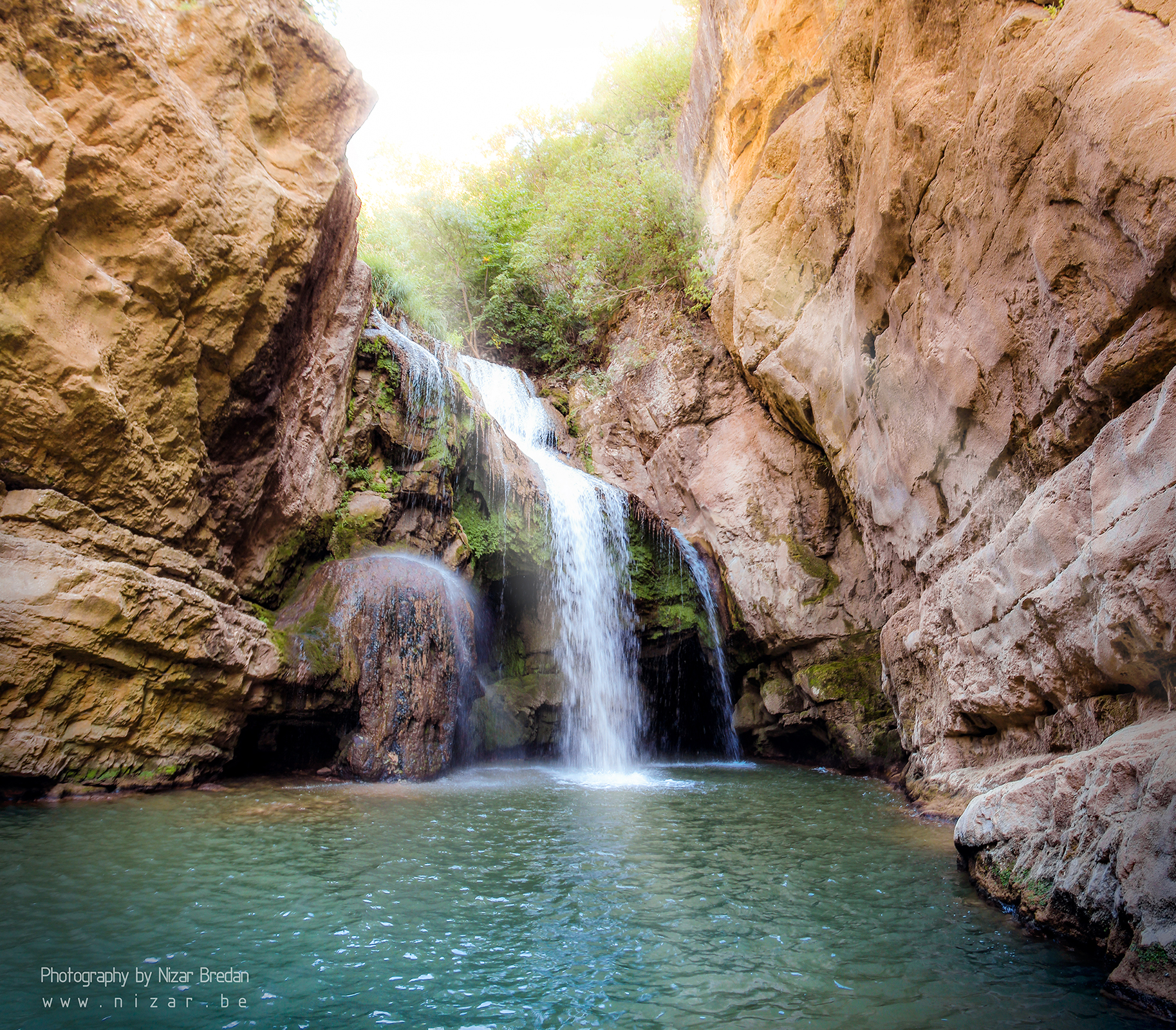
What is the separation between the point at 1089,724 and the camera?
523 cm

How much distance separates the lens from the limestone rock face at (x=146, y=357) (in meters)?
6.22

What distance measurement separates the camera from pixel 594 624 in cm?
1305

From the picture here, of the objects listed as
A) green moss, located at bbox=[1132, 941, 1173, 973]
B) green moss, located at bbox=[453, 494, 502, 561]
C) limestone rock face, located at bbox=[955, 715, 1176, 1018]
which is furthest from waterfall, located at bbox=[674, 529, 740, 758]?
green moss, located at bbox=[1132, 941, 1173, 973]

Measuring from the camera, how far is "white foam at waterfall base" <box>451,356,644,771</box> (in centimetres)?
1269

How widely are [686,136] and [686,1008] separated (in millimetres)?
19001

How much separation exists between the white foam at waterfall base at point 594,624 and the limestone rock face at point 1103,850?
832 cm

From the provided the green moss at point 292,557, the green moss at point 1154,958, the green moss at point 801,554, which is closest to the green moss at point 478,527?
the green moss at point 292,557

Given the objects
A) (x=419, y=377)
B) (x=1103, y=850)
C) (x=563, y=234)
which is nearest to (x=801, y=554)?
(x=419, y=377)

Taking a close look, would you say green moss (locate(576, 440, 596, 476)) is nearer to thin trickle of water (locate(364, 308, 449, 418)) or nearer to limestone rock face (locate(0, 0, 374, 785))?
thin trickle of water (locate(364, 308, 449, 418))

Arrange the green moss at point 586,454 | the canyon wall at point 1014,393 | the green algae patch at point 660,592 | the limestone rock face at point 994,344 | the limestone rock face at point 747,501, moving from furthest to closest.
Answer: the green moss at point 586,454
the green algae patch at point 660,592
the limestone rock face at point 747,501
the limestone rock face at point 994,344
the canyon wall at point 1014,393

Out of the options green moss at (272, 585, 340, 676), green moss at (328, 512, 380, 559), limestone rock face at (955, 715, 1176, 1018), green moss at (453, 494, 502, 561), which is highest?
green moss at (453, 494, 502, 561)

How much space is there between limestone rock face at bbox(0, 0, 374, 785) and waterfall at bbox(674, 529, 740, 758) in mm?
7773

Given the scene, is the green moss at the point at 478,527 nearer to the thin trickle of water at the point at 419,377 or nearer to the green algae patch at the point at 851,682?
the thin trickle of water at the point at 419,377

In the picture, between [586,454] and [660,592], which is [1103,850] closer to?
[660,592]
